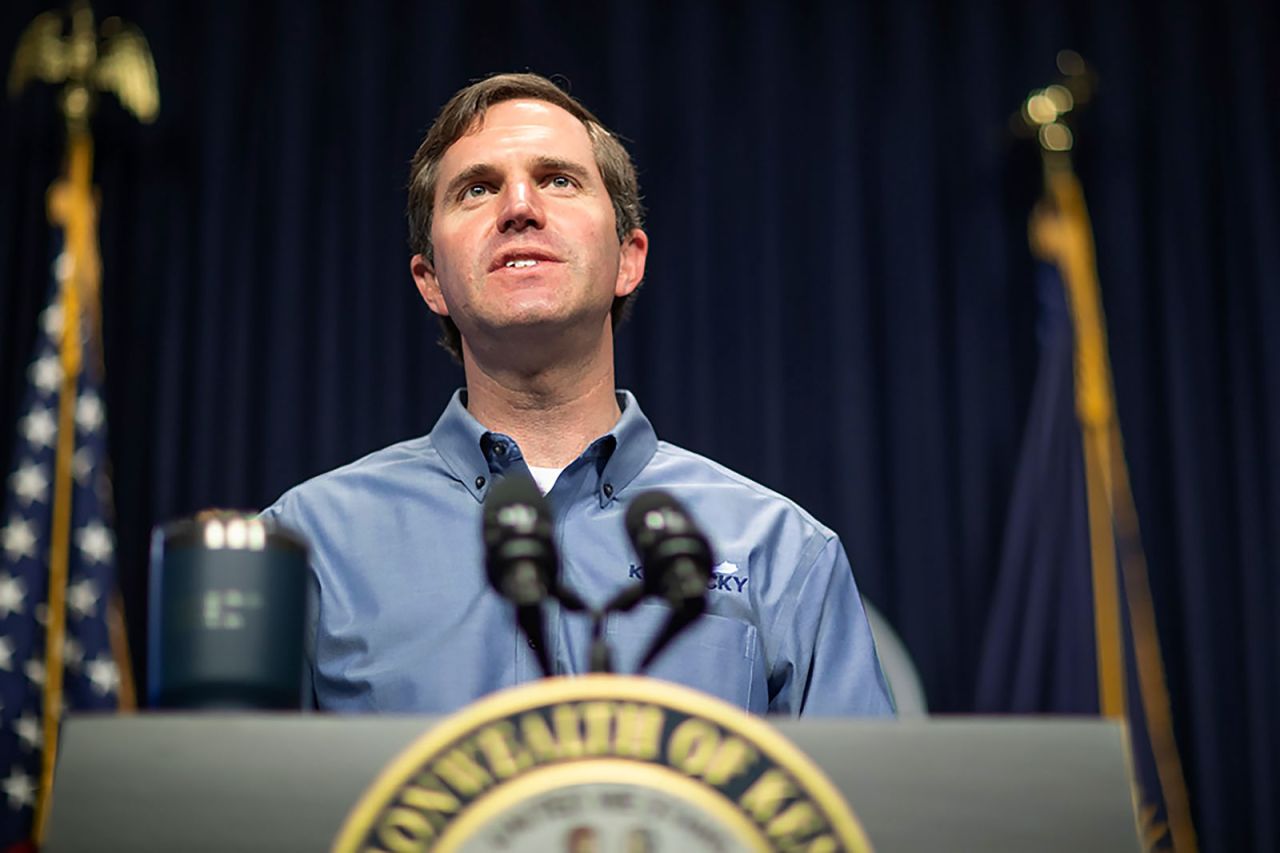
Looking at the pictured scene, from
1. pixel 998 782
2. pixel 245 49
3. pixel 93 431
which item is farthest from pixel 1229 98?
pixel 998 782

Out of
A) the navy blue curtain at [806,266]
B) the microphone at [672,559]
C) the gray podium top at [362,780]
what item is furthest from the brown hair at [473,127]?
the navy blue curtain at [806,266]

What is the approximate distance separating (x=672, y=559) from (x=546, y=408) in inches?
37.5

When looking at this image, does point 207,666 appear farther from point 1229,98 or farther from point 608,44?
point 1229,98

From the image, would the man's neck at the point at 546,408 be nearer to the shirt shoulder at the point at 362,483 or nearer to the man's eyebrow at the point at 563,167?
the shirt shoulder at the point at 362,483

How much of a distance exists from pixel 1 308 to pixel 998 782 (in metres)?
3.14

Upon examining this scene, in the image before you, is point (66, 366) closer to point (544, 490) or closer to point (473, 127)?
point (473, 127)

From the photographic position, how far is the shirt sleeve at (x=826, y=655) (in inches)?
60.8

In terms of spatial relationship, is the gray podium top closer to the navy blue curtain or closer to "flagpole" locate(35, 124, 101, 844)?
A: "flagpole" locate(35, 124, 101, 844)

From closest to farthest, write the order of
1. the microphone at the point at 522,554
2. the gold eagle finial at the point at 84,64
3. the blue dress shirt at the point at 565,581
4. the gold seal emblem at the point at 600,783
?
the gold seal emblem at the point at 600,783 → the microphone at the point at 522,554 → the blue dress shirt at the point at 565,581 → the gold eagle finial at the point at 84,64

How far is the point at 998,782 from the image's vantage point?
0.76 metres

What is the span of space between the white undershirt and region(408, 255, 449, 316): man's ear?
0.90 feet

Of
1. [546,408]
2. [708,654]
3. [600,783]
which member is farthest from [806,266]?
[600,783]

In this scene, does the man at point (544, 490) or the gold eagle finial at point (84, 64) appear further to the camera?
the gold eagle finial at point (84, 64)

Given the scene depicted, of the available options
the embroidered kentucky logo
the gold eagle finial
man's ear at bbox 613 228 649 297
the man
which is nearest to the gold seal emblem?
the man
